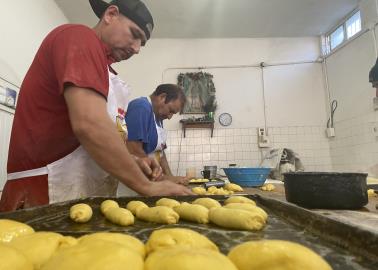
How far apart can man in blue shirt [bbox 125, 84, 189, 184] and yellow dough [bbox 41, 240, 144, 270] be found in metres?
1.69

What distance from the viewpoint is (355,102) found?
372 cm

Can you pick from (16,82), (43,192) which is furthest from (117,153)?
(16,82)

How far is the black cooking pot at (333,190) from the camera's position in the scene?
100cm

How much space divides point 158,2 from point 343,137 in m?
2.91

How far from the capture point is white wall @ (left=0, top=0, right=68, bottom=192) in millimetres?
2250

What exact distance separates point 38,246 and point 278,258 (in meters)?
0.42

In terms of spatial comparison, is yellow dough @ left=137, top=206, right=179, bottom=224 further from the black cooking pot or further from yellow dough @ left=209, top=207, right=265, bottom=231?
the black cooking pot

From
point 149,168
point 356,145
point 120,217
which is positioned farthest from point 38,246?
point 356,145

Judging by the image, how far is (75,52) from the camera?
45.0 inches

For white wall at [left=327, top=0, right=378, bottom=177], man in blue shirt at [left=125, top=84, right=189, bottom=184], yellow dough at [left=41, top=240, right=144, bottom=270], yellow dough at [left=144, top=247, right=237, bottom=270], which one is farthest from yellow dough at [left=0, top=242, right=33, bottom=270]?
white wall at [left=327, top=0, right=378, bottom=177]

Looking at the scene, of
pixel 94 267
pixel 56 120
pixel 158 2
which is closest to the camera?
pixel 94 267

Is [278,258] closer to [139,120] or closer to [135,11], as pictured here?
[135,11]

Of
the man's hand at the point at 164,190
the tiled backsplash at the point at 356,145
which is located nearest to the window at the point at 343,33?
the tiled backsplash at the point at 356,145

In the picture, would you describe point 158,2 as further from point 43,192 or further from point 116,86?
point 43,192
